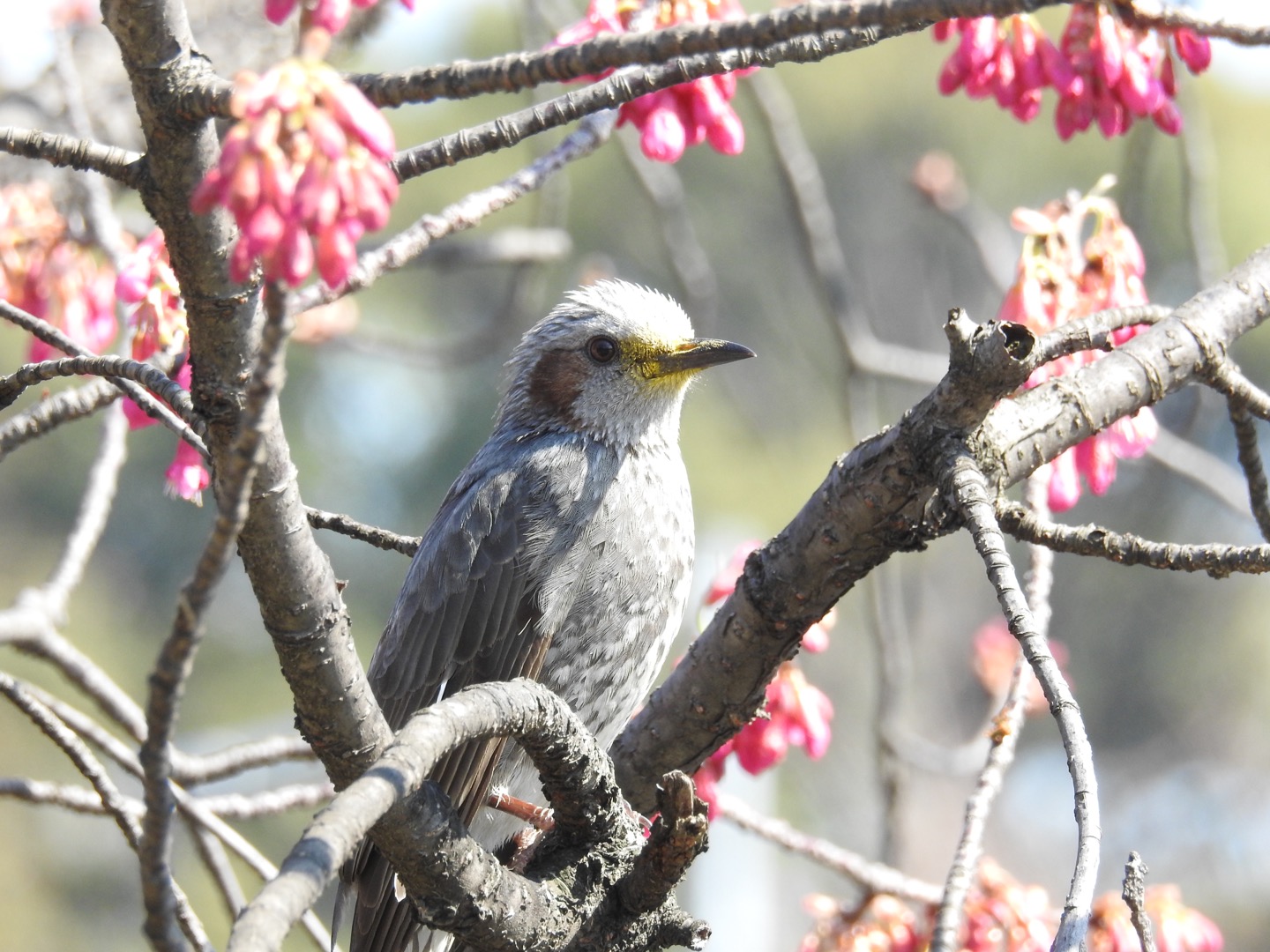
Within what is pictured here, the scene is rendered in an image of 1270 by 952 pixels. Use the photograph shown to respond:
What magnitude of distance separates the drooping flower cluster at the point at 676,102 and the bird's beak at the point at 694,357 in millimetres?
812

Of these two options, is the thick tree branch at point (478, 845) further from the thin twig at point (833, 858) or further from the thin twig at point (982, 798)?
the thin twig at point (833, 858)

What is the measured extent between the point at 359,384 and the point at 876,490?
19361 mm

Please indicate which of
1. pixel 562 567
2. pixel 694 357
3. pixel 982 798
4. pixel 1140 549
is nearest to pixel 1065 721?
pixel 1140 549

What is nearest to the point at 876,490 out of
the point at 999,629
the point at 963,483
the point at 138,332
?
the point at 963,483

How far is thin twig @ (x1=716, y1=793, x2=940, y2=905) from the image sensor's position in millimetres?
2873

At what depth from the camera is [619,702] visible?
316cm

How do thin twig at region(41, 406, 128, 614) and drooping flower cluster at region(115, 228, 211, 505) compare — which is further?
thin twig at region(41, 406, 128, 614)

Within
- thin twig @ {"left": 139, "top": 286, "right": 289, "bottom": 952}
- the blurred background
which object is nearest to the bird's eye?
thin twig @ {"left": 139, "top": 286, "right": 289, "bottom": 952}

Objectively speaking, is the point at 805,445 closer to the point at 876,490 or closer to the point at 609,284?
the point at 609,284

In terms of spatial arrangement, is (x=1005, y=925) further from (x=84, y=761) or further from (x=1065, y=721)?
Result: (x=84, y=761)

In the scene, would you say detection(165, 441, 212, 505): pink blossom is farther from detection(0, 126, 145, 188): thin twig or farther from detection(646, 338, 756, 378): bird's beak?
detection(646, 338, 756, 378): bird's beak

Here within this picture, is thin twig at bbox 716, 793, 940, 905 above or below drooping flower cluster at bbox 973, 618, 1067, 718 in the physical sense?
below

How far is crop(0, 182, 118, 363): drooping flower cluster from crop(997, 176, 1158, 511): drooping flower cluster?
7.33 feet

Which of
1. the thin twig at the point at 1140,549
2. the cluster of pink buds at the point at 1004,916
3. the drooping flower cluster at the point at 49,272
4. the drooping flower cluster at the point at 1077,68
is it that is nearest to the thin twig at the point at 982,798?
the thin twig at the point at 1140,549
